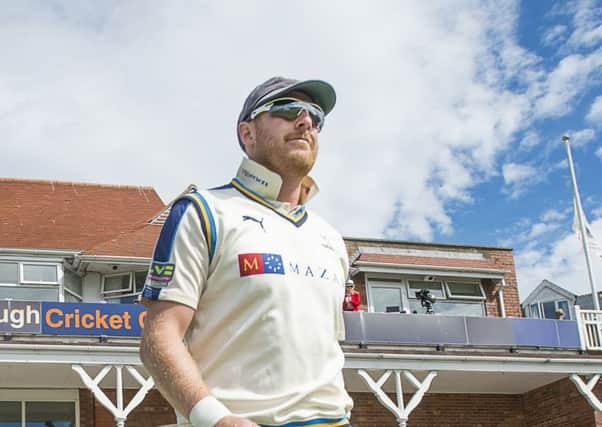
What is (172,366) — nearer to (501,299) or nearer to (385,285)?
(385,285)

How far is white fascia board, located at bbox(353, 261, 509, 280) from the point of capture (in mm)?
25747

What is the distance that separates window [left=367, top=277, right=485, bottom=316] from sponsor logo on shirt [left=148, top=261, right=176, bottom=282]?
23075 mm

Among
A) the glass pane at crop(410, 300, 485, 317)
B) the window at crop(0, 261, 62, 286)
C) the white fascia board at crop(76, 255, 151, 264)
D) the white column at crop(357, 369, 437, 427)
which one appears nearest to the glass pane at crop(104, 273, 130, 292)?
the white fascia board at crop(76, 255, 151, 264)

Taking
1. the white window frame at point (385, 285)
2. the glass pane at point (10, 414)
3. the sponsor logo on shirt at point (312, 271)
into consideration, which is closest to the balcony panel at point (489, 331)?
the white window frame at point (385, 285)

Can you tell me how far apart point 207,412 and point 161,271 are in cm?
42

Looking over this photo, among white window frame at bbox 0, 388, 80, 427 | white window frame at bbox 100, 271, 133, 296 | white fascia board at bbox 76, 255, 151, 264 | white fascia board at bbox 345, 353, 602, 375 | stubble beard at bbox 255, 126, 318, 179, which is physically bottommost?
stubble beard at bbox 255, 126, 318, 179

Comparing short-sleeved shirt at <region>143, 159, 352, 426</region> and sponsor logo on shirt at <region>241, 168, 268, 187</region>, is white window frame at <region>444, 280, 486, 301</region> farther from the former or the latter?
short-sleeved shirt at <region>143, 159, 352, 426</region>

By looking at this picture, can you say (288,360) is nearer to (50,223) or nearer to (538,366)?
(538,366)

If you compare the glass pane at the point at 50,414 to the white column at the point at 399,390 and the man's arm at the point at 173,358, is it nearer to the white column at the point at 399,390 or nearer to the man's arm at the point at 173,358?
the white column at the point at 399,390

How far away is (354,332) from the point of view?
20.0m

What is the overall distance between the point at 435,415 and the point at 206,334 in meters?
20.3

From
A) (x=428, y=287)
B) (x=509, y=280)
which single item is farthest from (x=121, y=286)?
(x=509, y=280)

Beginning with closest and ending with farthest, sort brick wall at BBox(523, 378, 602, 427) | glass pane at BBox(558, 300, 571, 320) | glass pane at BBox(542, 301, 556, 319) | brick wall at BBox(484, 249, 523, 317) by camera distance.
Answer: brick wall at BBox(523, 378, 602, 427) → brick wall at BBox(484, 249, 523, 317) → glass pane at BBox(542, 301, 556, 319) → glass pane at BBox(558, 300, 571, 320)

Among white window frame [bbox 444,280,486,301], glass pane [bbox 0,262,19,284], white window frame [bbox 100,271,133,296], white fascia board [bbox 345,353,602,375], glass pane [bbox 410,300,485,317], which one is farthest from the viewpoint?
white window frame [bbox 444,280,486,301]
